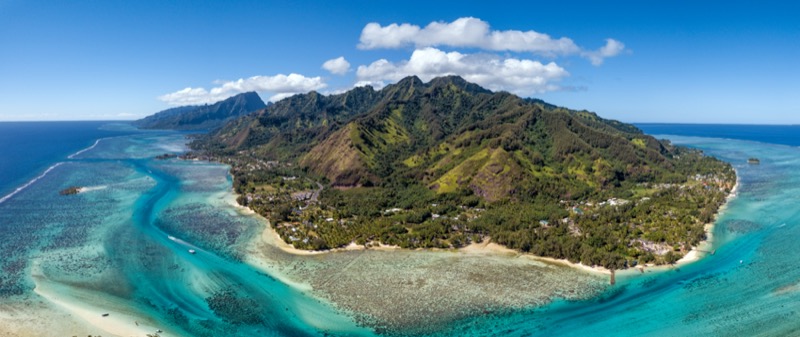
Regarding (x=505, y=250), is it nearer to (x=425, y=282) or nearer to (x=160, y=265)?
(x=425, y=282)

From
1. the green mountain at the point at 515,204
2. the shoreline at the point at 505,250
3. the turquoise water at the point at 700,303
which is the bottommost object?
the turquoise water at the point at 700,303

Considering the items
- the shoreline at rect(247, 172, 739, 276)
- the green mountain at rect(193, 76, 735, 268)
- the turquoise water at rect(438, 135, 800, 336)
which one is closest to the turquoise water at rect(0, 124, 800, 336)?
the turquoise water at rect(438, 135, 800, 336)

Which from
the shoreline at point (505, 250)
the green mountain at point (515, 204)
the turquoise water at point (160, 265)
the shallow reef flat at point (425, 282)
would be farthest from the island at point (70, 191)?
the shallow reef flat at point (425, 282)

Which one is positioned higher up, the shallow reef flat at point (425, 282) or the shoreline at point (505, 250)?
the shoreline at point (505, 250)

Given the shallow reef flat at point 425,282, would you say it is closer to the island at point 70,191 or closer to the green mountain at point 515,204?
the green mountain at point 515,204

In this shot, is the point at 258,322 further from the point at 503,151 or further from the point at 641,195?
the point at 641,195

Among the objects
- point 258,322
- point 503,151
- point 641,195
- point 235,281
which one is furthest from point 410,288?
point 641,195

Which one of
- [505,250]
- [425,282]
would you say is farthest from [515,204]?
[425,282]

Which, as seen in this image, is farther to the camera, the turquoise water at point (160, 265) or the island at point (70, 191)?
the island at point (70, 191)

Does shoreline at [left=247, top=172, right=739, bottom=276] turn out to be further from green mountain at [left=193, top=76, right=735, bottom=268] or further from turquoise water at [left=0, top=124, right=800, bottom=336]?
turquoise water at [left=0, top=124, right=800, bottom=336]
